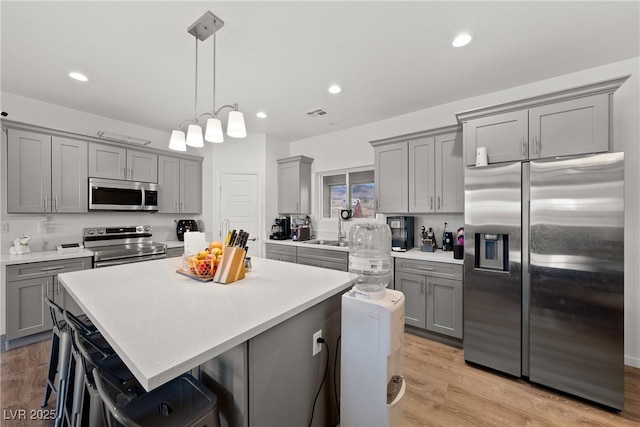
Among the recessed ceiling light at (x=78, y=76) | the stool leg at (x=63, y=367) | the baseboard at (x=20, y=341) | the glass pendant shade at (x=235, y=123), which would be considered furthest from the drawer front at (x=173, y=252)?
the glass pendant shade at (x=235, y=123)

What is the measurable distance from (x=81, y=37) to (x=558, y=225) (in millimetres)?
3783

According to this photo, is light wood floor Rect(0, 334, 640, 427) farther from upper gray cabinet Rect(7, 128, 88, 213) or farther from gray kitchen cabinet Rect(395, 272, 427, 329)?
upper gray cabinet Rect(7, 128, 88, 213)

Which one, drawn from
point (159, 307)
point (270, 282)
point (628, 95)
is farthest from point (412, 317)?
point (628, 95)

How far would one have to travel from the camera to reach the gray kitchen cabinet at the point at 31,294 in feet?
8.12

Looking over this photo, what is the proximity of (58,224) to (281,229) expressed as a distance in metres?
2.78

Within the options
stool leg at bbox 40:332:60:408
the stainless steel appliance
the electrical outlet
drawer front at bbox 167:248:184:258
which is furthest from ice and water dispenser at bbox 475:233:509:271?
drawer front at bbox 167:248:184:258

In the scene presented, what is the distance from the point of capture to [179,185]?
13.1 ft

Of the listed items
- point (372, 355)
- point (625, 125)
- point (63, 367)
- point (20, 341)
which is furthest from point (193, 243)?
point (625, 125)

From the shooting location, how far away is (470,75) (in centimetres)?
248

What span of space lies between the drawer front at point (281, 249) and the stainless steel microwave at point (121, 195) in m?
1.72

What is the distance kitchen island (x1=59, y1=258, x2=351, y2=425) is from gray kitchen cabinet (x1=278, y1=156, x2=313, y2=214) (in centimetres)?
268

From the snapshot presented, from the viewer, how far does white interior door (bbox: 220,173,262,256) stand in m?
4.29

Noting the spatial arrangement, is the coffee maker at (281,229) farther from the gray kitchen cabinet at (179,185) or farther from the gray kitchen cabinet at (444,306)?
the gray kitchen cabinet at (444,306)

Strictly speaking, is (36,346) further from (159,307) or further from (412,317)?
(412,317)
